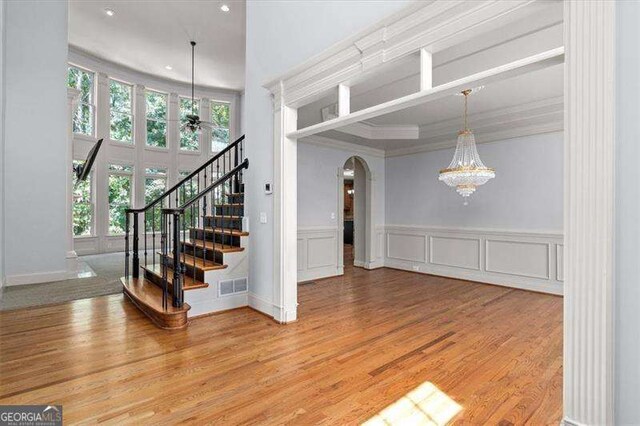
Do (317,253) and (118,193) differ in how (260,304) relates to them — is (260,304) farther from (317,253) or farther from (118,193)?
(118,193)

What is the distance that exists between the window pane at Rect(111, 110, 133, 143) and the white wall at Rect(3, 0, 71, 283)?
11.4ft

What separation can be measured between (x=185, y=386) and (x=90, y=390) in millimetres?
637

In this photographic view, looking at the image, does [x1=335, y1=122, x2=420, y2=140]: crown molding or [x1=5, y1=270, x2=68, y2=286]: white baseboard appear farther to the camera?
[x1=335, y1=122, x2=420, y2=140]: crown molding

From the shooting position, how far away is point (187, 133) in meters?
10.1

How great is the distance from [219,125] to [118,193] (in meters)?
3.63

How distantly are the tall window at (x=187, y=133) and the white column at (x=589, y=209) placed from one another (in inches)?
397

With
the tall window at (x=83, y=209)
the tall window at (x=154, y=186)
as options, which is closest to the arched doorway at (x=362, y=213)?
the tall window at (x=154, y=186)

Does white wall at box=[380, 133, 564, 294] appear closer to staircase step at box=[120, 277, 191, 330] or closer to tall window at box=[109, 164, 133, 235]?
staircase step at box=[120, 277, 191, 330]

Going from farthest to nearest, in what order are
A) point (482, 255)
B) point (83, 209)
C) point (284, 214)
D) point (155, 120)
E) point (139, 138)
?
point (155, 120) → point (139, 138) → point (83, 209) → point (482, 255) → point (284, 214)

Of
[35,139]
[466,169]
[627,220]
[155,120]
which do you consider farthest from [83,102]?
[627,220]

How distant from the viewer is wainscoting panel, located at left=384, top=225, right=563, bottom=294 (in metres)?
5.22

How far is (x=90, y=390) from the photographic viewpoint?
2.27m

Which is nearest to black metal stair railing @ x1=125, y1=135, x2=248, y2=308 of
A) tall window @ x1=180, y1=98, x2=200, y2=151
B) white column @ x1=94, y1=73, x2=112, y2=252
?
white column @ x1=94, y1=73, x2=112, y2=252

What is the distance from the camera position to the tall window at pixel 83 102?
25.8 feet
